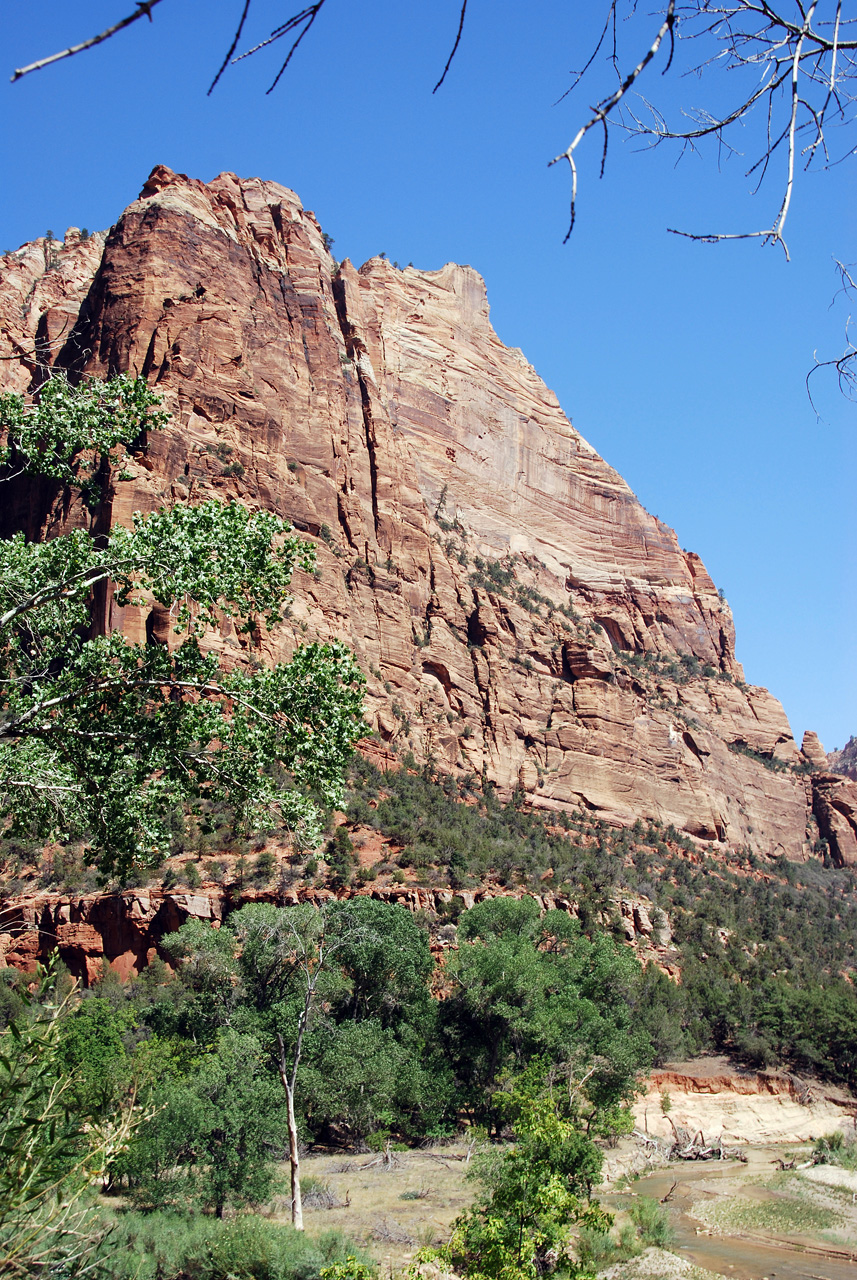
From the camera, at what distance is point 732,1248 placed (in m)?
19.8

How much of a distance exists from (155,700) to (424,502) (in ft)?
190

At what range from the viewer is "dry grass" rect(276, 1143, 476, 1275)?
1716cm

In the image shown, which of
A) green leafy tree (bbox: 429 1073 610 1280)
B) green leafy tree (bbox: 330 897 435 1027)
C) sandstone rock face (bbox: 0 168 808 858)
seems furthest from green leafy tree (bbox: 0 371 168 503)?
sandstone rock face (bbox: 0 168 808 858)

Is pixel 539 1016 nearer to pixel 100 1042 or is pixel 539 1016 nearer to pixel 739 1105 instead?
pixel 739 1105

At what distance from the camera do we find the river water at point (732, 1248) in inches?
717

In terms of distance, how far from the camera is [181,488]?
46.6 metres

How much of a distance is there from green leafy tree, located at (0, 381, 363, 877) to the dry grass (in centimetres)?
1115

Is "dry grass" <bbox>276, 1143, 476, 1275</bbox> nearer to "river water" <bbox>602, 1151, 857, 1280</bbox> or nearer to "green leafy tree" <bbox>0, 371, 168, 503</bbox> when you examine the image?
"river water" <bbox>602, 1151, 857, 1280</bbox>

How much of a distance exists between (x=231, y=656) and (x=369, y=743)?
10504 mm

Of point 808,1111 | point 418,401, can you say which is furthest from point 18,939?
point 418,401

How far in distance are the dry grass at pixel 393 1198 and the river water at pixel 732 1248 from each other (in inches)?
176

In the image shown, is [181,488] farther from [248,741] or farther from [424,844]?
[248,741]

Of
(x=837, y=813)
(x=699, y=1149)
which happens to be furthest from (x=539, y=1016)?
(x=837, y=813)

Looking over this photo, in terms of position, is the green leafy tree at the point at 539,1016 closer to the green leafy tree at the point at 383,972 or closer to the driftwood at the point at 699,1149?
the green leafy tree at the point at 383,972
